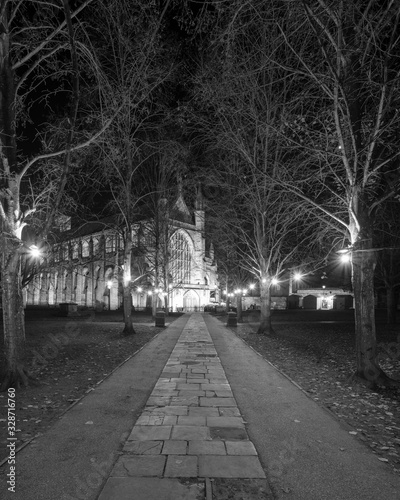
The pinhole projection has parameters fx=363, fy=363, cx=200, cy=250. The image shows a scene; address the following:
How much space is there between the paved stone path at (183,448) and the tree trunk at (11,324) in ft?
9.59

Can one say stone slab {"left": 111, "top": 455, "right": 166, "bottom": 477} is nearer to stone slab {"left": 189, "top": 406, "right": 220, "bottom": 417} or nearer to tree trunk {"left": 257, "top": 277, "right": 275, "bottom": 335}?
stone slab {"left": 189, "top": 406, "right": 220, "bottom": 417}

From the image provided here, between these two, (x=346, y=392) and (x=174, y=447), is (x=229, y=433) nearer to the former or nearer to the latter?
(x=174, y=447)

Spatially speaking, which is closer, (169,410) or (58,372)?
(169,410)

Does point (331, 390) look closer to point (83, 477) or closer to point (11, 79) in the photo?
point (83, 477)

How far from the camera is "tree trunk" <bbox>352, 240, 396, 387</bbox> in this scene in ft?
25.8

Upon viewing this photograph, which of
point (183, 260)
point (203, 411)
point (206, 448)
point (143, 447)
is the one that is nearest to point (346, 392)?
point (203, 411)

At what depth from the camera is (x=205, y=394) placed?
7.00 meters

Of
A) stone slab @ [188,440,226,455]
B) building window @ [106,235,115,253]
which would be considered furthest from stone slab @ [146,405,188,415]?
building window @ [106,235,115,253]

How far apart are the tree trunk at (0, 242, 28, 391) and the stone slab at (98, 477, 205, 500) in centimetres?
482

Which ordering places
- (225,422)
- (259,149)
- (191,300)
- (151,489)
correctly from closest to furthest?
1. (151,489)
2. (225,422)
3. (259,149)
4. (191,300)

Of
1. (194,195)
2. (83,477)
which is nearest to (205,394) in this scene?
(83,477)

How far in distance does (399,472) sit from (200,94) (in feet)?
29.8

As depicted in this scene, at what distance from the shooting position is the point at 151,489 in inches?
137

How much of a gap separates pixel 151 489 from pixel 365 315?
20.0ft
